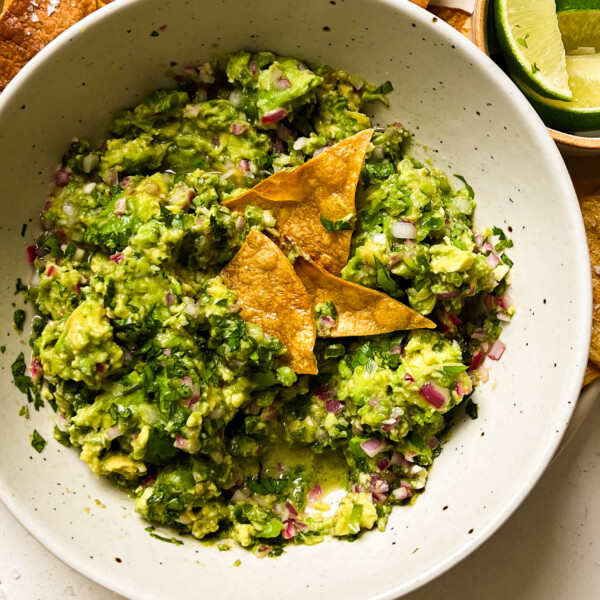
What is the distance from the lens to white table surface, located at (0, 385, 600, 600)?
2566 millimetres

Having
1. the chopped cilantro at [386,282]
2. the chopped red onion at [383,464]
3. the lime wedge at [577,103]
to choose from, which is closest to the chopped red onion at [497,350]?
the chopped cilantro at [386,282]

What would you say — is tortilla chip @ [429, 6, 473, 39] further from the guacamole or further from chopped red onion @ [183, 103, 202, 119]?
chopped red onion @ [183, 103, 202, 119]

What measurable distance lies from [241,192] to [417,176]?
54 centimetres

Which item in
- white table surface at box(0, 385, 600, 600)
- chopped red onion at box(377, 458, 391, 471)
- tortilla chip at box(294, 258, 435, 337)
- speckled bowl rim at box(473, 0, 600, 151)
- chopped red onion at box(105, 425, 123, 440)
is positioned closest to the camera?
chopped red onion at box(105, 425, 123, 440)

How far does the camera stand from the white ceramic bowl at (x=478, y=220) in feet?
6.43

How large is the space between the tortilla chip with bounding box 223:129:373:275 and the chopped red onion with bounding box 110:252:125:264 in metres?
0.35

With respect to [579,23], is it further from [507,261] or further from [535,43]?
[507,261]

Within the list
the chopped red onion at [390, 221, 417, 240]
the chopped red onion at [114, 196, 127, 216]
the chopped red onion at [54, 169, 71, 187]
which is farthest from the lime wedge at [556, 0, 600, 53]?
the chopped red onion at [54, 169, 71, 187]

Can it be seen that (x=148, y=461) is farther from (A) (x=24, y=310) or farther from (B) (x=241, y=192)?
(B) (x=241, y=192)

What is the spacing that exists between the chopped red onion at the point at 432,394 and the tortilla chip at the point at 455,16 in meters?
1.26

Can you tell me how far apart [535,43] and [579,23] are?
25cm

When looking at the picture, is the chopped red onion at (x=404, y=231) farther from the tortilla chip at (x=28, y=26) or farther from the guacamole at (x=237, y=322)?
the tortilla chip at (x=28, y=26)

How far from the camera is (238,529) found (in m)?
2.14

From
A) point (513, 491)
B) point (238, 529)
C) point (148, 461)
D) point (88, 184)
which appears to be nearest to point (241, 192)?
point (88, 184)
